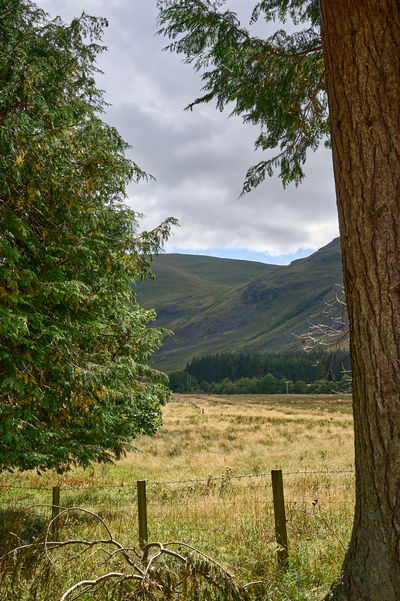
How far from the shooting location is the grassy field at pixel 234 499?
14.3 ft

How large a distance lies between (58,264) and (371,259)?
5187 millimetres

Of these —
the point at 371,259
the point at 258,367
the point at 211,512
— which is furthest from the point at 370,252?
the point at 258,367

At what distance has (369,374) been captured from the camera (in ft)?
9.04

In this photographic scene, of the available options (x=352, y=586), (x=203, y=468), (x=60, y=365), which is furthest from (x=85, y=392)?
(x=203, y=468)

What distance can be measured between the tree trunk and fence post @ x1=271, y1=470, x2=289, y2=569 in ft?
5.19

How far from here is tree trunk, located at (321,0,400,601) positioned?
265 cm

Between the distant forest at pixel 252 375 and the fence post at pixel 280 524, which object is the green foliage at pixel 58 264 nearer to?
the fence post at pixel 280 524

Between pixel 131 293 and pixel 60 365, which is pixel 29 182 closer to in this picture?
pixel 60 365

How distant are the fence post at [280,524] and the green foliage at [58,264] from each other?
9.67ft

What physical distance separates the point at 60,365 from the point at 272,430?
22674mm

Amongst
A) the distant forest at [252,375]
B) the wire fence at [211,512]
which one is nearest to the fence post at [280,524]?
the wire fence at [211,512]

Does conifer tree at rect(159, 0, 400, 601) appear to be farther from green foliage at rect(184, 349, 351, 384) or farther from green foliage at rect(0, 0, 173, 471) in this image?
green foliage at rect(184, 349, 351, 384)

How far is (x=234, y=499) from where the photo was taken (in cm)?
880

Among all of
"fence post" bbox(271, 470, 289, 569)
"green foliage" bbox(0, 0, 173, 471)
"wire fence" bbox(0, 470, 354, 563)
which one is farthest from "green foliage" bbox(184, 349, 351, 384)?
"fence post" bbox(271, 470, 289, 569)
